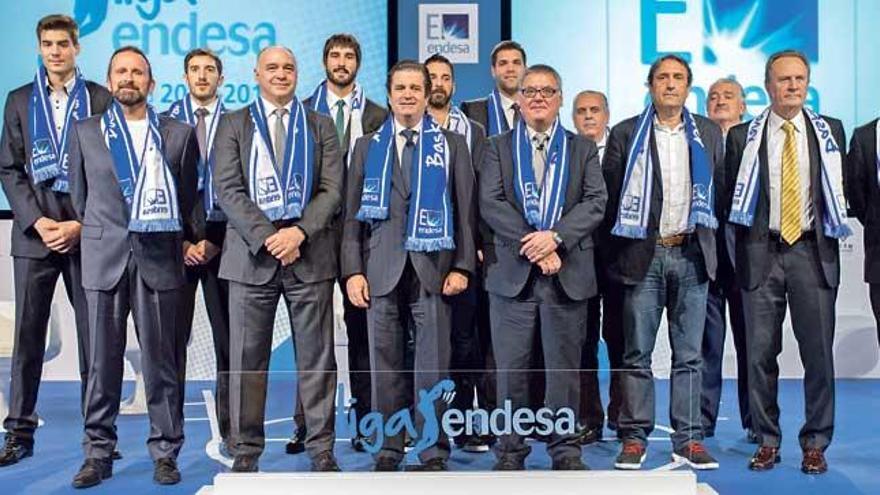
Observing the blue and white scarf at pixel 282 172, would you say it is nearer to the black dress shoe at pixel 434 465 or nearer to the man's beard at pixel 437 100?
the man's beard at pixel 437 100

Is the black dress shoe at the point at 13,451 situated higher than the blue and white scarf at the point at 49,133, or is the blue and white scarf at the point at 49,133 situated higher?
the blue and white scarf at the point at 49,133

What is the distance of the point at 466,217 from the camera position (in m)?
4.18

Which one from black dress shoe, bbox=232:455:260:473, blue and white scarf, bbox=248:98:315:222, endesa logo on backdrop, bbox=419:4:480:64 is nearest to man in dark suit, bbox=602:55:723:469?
blue and white scarf, bbox=248:98:315:222

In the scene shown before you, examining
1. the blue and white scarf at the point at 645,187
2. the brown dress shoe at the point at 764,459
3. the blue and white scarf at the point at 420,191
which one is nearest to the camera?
the blue and white scarf at the point at 420,191

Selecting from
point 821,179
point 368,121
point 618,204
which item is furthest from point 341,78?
point 821,179

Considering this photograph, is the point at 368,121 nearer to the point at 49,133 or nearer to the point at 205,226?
the point at 205,226

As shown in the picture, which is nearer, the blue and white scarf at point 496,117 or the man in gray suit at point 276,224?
the man in gray suit at point 276,224

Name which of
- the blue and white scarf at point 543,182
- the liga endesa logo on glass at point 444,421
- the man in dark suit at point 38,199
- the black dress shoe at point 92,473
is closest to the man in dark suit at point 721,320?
the blue and white scarf at point 543,182


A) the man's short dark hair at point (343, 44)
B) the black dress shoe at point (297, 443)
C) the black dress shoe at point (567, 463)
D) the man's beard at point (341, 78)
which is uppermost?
the man's short dark hair at point (343, 44)

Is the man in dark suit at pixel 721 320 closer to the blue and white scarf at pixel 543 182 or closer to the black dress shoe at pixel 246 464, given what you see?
the blue and white scarf at pixel 543 182

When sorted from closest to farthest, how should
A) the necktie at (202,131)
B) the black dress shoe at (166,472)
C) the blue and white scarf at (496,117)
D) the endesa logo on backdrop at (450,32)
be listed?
the black dress shoe at (166,472), the necktie at (202,131), the blue and white scarf at (496,117), the endesa logo on backdrop at (450,32)

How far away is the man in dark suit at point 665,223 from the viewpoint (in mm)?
4307

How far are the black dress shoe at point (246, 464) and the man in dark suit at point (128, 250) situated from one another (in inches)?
30.1

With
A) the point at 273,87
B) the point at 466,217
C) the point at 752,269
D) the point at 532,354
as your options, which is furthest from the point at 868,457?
the point at 273,87
